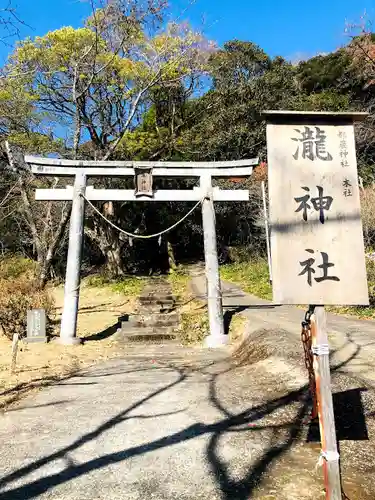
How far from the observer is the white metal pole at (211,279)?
9500 millimetres

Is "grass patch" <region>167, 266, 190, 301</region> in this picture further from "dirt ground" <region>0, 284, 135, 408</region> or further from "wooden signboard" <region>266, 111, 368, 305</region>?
"wooden signboard" <region>266, 111, 368, 305</region>

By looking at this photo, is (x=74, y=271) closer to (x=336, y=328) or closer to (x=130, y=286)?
(x=336, y=328)


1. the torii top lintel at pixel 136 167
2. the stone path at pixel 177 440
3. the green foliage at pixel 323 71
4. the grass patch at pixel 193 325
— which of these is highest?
the green foliage at pixel 323 71

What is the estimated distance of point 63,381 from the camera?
20.8 ft

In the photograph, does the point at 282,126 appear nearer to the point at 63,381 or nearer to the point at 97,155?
the point at 63,381

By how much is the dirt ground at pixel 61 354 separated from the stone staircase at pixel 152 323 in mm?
423

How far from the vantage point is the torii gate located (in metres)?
9.71

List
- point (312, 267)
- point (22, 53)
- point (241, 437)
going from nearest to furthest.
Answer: point (312, 267) < point (241, 437) < point (22, 53)

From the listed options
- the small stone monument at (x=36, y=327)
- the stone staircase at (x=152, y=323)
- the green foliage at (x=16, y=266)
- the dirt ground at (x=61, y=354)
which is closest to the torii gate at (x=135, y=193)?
the small stone monument at (x=36, y=327)

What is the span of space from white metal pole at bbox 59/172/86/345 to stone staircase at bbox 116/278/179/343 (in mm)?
1359

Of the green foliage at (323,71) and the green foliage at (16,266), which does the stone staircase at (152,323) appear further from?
the green foliage at (323,71)

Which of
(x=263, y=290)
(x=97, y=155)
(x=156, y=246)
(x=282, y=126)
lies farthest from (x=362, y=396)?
(x=156, y=246)

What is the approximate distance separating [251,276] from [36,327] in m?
11.0

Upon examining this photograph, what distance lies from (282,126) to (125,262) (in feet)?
68.2
